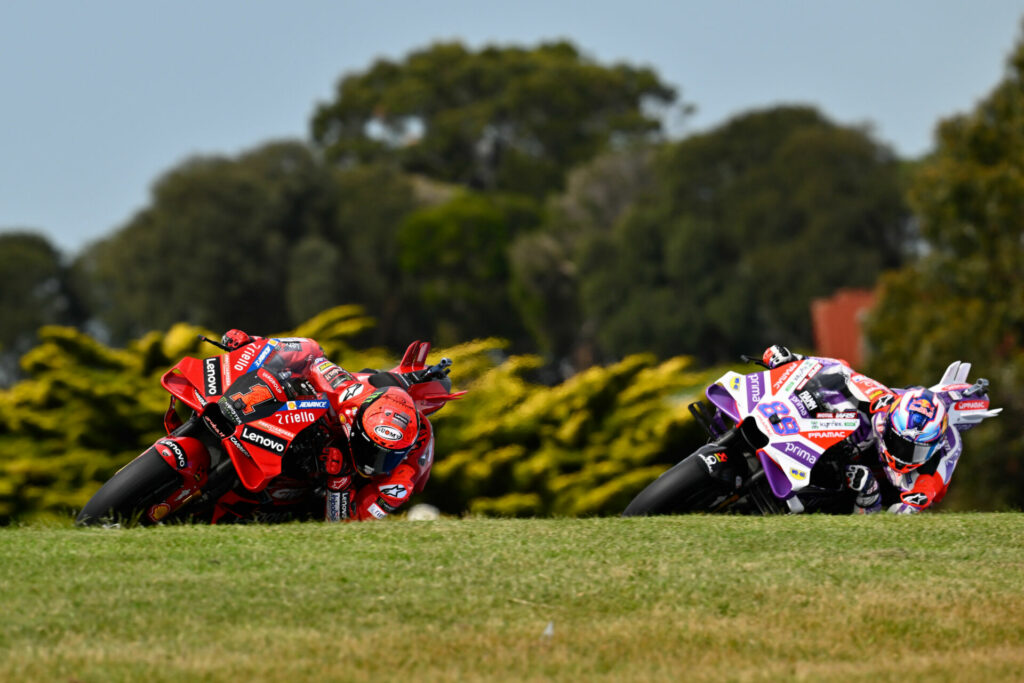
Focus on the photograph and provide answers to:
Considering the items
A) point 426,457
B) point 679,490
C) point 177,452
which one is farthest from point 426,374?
point 679,490

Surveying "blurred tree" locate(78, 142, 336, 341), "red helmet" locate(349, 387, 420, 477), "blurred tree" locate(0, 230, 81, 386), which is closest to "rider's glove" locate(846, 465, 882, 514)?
"red helmet" locate(349, 387, 420, 477)

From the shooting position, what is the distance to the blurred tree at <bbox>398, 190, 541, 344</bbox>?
65169 mm

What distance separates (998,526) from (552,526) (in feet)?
7.33

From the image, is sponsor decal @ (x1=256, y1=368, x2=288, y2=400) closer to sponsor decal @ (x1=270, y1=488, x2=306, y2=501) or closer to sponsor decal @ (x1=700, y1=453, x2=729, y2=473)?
sponsor decal @ (x1=270, y1=488, x2=306, y2=501)

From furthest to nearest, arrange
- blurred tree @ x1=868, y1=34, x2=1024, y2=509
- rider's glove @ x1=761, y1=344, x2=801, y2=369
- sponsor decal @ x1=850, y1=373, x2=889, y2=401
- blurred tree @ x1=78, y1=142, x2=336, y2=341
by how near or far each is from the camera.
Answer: blurred tree @ x1=78, y1=142, x2=336, y2=341, blurred tree @ x1=868, y1=34, x2=1024, y2=509, rider's glove @ x1=761, y1=344, x2=801, y2=369, sponsor decal @ x1=850, y1=373, x2=889, y2=401

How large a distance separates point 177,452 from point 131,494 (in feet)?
1.00

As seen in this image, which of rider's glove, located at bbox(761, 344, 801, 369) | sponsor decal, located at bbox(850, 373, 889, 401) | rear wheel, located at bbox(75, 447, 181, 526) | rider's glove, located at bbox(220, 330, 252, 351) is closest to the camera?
rear wheel, located at bbox(75, 447, 181, 526)

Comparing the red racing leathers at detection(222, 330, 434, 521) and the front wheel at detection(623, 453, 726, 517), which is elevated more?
the red racing leathers at detection(222, 330, 434, 521)

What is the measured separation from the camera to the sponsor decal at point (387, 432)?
739 cm

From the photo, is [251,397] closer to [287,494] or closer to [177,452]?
[177,452]

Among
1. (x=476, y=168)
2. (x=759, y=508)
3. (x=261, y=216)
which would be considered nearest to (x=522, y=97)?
(x=476, y=168)

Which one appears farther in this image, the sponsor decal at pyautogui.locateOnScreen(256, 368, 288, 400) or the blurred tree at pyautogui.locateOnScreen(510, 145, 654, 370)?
the blurred tree at pyautogui.locateOnScreen(510, 145, 654, 370)

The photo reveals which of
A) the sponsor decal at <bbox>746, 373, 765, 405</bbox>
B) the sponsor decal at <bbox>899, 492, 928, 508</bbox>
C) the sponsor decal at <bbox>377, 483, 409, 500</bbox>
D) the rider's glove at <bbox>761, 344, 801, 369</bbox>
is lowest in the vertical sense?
the sponsor decal at <bbox>899, 492, 928, 508</bbox>

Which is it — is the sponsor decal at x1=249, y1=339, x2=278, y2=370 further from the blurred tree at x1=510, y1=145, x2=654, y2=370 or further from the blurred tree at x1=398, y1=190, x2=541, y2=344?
the blurred tree at x1=398, y1=190, x2=541, y2=344
